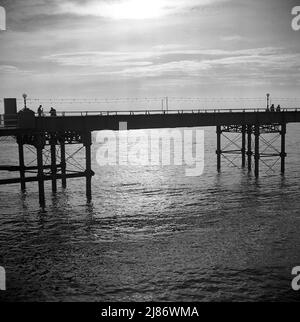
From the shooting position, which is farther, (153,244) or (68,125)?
(68,125)

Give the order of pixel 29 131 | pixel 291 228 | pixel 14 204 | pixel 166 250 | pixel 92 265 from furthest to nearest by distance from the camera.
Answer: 1. pixel 14 204
2. pixel 29 131
3. pixel 291 228
4. pixel 166 250
5. pixel 92 265

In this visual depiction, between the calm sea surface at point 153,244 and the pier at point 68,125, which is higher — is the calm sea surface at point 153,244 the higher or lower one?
the lower one

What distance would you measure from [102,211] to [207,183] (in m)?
19.8

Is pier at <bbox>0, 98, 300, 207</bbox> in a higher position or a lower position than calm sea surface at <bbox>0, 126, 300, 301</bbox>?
higher

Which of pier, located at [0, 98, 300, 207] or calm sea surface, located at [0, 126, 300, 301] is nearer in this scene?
calm sea surface, located at [0, 126, 300, 301]

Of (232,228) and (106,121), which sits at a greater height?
(106,121)

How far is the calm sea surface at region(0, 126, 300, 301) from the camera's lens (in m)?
21.8

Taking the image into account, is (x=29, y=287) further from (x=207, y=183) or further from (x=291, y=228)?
(x=207, y=183)

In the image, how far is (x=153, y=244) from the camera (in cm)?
2841

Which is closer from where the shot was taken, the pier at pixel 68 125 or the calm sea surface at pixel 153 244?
the calm sea surface at pixel 153 244

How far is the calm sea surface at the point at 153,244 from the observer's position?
71.4 feet

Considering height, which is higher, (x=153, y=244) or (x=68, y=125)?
(x=68, y=125)
